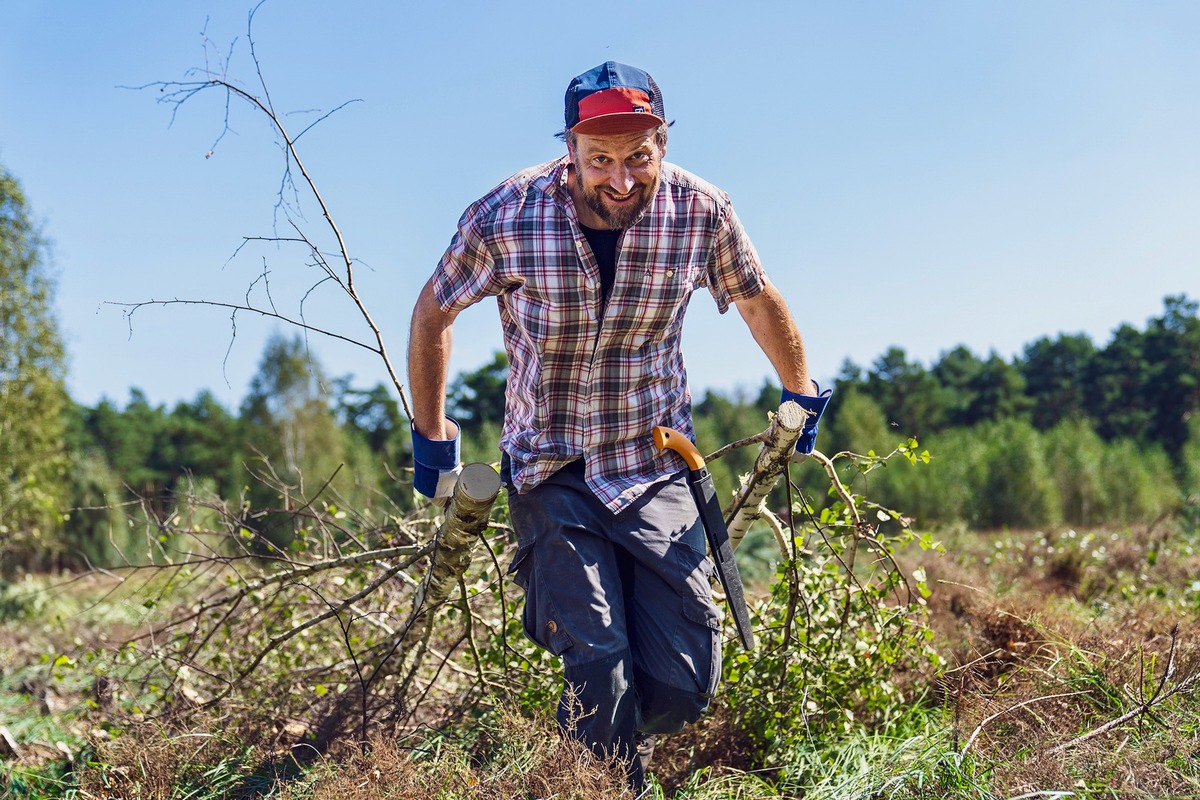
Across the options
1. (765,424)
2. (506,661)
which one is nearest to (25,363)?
(765,424)

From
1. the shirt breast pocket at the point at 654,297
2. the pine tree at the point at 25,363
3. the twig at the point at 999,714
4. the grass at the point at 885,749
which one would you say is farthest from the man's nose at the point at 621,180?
the pine tree at the point at 25,363

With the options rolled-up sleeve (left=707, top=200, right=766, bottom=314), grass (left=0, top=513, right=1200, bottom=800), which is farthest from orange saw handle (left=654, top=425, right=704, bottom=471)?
grass (left=0, top=513, right=1200, bottom=800)

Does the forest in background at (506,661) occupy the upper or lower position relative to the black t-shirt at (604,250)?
lower

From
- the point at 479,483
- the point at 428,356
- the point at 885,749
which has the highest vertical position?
the point at 428,356

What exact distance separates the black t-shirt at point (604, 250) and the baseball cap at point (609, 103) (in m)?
0.29

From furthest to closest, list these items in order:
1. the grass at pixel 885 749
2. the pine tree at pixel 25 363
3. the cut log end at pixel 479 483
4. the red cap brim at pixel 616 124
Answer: the pine tree at pixel 25 363
the cut log end at pixel 479 483
the red cap brim at pixel 616 124
the grass at pixel 885 749

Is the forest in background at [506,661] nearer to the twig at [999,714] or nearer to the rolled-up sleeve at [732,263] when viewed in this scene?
the twig at [999,714]

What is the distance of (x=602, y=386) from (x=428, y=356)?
52cm

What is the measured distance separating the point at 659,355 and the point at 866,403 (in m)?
14.7

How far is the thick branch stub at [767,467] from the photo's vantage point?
3.08 metres

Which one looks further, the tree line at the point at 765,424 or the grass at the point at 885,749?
the tree line at the point at 765,424

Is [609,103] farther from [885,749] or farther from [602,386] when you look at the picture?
[885,749]

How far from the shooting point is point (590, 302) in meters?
2.91

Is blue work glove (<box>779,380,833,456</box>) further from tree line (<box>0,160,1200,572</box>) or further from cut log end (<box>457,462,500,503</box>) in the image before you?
tree line (<box>0,160,1200,572</box>)
